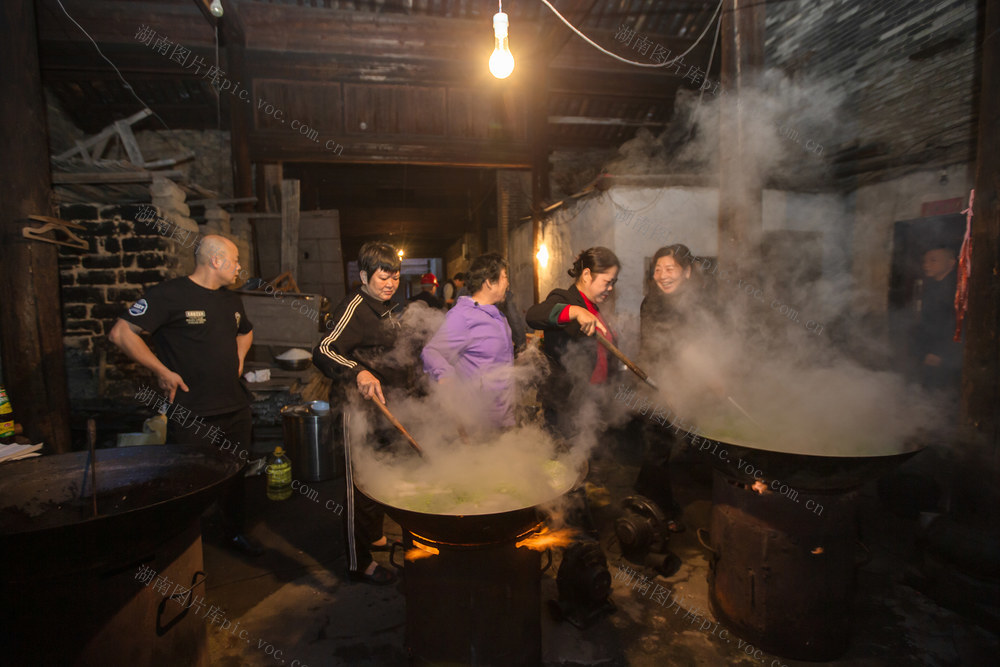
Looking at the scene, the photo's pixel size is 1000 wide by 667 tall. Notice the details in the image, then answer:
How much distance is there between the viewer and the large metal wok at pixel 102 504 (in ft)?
5.46

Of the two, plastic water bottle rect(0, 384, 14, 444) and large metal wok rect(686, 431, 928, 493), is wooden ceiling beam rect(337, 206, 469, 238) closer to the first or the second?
plastic water bottle rect(0, 384, 14, 444)

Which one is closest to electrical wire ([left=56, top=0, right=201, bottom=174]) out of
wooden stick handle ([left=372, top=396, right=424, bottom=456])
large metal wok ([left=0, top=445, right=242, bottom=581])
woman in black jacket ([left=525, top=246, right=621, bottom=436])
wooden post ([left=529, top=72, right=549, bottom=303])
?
wooden post ([left=529, top=72, right=549, bottom=303])

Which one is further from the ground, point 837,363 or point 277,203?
point 277,203

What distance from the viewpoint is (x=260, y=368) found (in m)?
6.82

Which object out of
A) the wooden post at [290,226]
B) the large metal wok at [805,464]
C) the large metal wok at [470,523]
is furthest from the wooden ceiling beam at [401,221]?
the large metal wok at [470,523]

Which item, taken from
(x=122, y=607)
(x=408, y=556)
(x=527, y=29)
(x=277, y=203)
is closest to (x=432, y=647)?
(x=408, y=556)

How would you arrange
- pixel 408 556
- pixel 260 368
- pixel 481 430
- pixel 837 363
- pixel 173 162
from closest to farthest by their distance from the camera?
pixel 408 556 → pixel 481 430 → pixel 837 363 → pixel 260 368 → pixel 173 162

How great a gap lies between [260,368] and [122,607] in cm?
529

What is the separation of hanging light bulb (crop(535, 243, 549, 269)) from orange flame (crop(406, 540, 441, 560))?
818 cm

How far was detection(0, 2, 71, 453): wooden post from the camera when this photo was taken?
4434mm

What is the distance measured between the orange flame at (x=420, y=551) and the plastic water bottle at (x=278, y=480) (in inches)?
140

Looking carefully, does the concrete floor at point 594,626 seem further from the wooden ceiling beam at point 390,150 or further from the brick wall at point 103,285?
the wooden ceiling beam at point 390,150

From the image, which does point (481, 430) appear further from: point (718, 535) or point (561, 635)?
point (718, 535)

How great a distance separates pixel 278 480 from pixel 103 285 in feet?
13.5
